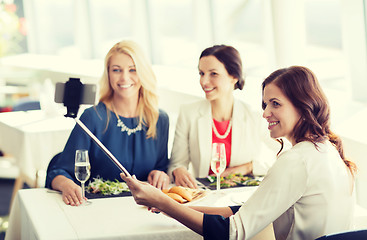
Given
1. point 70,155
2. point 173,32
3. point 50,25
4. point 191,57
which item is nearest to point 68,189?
point 70,155

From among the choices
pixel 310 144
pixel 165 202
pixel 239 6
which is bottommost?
pixel 165 202

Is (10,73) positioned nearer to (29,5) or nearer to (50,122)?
(29,5)

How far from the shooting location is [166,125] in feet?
9.42

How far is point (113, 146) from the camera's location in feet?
8.89

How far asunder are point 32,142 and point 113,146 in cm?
140

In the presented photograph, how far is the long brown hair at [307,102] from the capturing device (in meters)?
1.75

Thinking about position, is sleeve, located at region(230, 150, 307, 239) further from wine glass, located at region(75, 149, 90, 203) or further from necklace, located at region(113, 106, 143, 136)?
necklace, located at region(113, 106, 143, 136)

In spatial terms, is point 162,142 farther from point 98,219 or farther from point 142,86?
point 98,219

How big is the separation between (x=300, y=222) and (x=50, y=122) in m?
2.90

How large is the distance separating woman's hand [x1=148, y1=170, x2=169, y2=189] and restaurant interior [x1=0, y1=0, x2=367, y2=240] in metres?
0.53

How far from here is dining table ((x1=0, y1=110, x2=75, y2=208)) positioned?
3.89 metres

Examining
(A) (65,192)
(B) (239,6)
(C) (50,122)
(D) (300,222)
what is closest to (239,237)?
(D) (300,222)

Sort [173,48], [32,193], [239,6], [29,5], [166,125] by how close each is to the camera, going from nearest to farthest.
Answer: [32,193]
[166,125]
[239,6]
[173,48]
[29,5]

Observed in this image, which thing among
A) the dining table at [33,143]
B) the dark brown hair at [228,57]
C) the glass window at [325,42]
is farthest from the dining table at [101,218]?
the glass window at [325,42]
